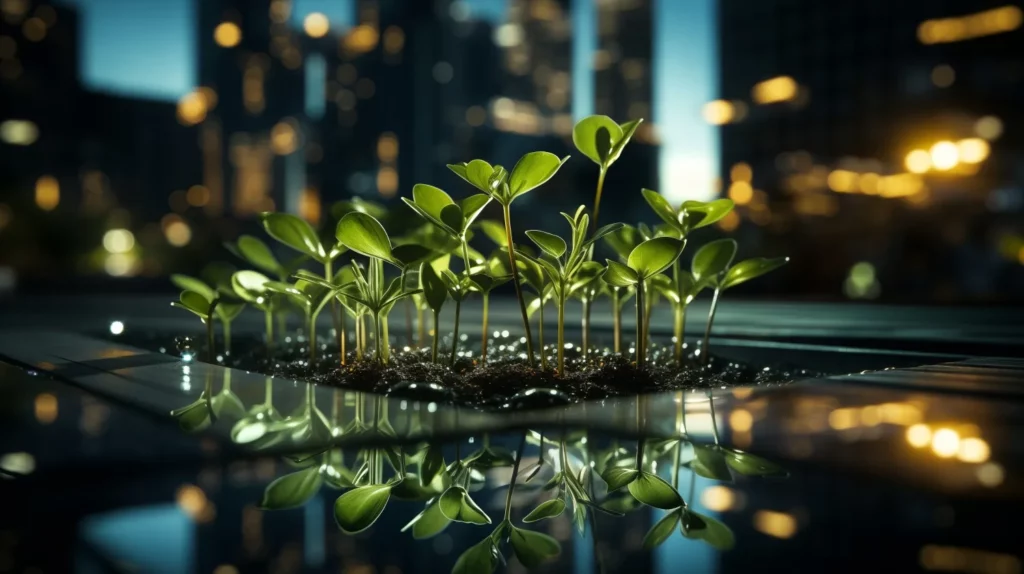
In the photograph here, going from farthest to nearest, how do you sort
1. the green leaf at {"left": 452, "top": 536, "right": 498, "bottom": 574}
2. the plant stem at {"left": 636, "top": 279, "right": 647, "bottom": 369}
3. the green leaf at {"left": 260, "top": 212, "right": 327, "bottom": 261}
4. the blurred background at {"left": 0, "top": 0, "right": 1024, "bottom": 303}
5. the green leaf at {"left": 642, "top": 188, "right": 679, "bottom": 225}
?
the blurred background at {"left": 0, "top": 0, "right": 1024, "bottom": 303} → the green leaf at {"left": 260, "top": 212, "right": 327, "bottom": 261} → the green leaf at {"left": 642, "top": 188, "right": 679, "bottom": 225} → the plant stem at {"left": 636, "top": 279, "right": 647, "bottom": 369} → the green leaf at {"left": 452, "top": 536, "right": 498, "bottom": 574}

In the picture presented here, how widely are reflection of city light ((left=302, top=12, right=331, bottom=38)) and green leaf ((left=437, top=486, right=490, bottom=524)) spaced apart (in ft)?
227

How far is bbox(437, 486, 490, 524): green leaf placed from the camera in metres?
0.63

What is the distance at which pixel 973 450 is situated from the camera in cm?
78

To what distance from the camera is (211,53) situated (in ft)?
179

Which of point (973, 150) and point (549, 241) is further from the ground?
point (973, 150)

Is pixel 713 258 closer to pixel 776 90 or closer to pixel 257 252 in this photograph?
pixel 257 252

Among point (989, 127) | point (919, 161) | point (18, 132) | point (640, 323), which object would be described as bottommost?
point (640, 323)

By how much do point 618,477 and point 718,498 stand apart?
11 centimetres

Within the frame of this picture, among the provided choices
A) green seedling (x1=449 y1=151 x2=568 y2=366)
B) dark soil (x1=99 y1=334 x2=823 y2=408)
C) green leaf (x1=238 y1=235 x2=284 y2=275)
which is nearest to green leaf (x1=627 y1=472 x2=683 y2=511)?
dark soil (x1=99 y1=334 x2=823 y2=408)

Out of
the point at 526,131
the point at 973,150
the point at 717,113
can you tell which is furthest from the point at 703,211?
the point at 526,131

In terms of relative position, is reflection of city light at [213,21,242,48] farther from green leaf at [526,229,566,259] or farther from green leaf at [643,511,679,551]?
green leaf at [643,511,679,551]

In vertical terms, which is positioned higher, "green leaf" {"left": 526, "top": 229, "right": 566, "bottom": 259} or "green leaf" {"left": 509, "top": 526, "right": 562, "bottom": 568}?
"green leaf" {"left": 526, "top": 229, "right": 566, "bottom": 259}

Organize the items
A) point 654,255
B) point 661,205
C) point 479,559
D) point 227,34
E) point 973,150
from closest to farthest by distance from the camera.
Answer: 1. point 479,559
2. point 654,255
3. point 661,205
4. point 973,150
5. point 227,34

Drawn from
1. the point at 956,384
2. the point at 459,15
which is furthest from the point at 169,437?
the point at 459,15
